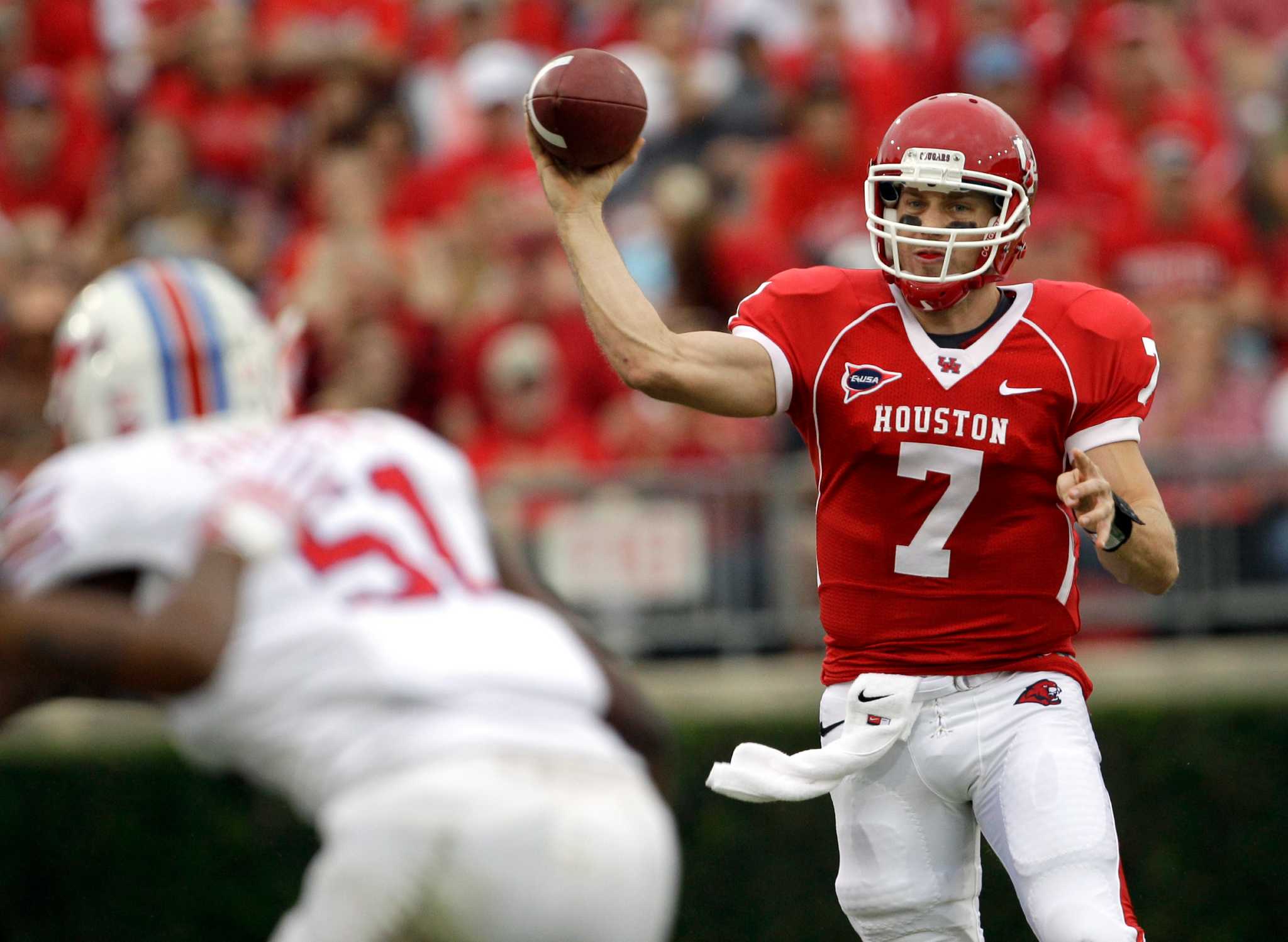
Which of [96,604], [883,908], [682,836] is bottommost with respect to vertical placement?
[682,836]

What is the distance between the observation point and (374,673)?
3.06m

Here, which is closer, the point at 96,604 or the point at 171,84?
the point at 96,604

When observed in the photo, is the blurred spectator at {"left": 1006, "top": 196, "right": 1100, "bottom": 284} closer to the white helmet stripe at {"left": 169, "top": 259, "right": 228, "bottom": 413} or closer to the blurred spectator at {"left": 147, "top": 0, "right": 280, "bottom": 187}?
the blurred spectator at {"left": 147, "top": 0, "right": 280, "bottom": 187}

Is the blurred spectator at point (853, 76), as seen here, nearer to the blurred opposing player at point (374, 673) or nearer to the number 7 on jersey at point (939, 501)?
the number 7 on jersey at point (939, 501)

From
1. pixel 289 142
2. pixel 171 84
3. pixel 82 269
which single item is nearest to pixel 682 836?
pixel 82 269

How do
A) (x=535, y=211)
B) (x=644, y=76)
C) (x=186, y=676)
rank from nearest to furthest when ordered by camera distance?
(x=186, y=676) < (x=535, y=211) < (x=644, y=76)

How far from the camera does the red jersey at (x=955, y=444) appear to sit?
438cm

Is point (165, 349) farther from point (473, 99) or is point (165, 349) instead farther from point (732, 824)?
point (473, 99)

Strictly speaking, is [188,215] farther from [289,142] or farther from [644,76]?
[644,76]

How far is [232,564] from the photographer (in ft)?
10.0

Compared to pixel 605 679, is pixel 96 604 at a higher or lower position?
higher

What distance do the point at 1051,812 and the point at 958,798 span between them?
30 cm

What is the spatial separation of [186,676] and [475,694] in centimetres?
45

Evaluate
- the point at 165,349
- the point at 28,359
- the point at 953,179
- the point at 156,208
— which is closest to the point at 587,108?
the point at 953,179
